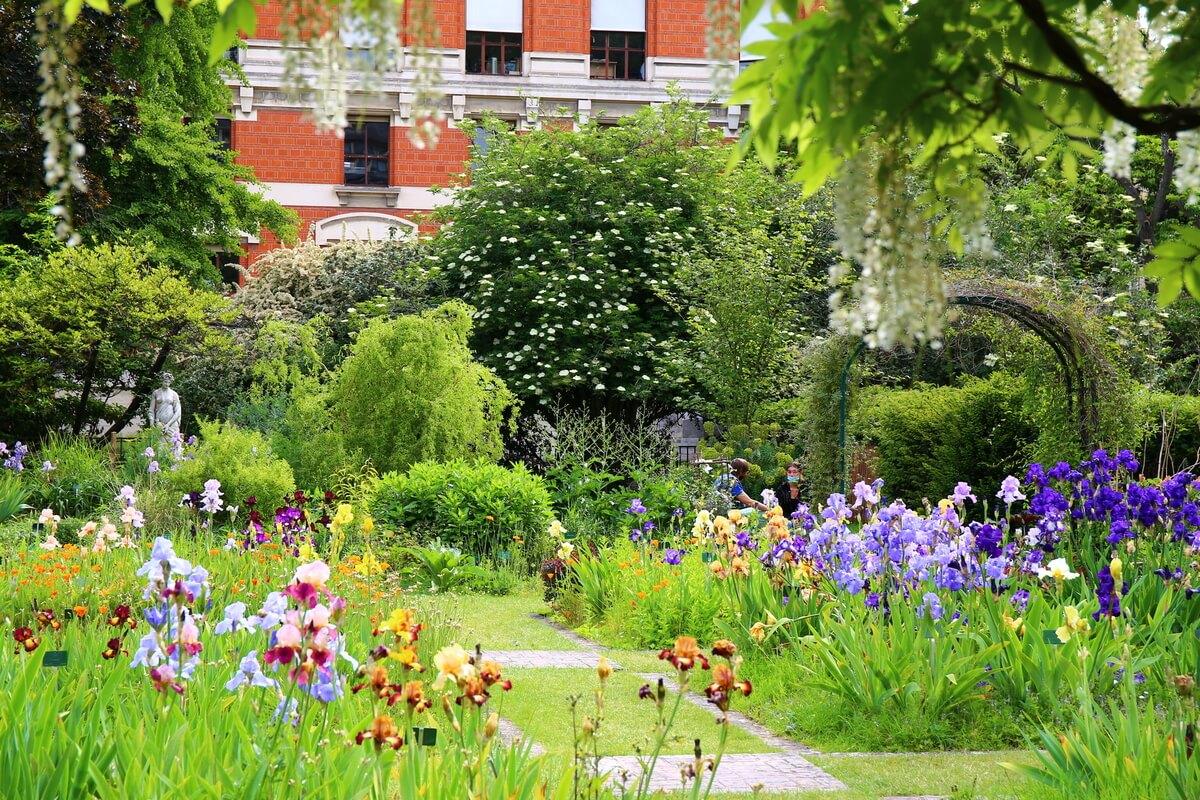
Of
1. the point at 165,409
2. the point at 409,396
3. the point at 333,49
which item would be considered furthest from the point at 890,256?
the point at 165,409

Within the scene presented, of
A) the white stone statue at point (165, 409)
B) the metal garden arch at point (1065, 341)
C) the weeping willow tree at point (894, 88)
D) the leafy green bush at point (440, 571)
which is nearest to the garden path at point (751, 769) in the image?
the weeping willow tree at point (894, 88)

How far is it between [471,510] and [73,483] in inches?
213

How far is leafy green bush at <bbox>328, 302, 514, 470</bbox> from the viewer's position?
529 inches

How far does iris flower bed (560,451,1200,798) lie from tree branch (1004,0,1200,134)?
2529 mm

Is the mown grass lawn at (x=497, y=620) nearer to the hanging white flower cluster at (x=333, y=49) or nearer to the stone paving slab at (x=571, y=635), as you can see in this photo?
the stone paving slab at (x=571, y=635)

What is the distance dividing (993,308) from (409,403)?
6288 mm

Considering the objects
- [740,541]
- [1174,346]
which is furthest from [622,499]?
[1174,346]

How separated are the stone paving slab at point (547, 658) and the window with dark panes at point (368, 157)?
2094 centimetres

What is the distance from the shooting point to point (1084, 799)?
380cm

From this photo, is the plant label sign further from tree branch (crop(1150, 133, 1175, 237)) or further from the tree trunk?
tree branch (crop(1150, 133, 1175, 237))

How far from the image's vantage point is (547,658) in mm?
7320

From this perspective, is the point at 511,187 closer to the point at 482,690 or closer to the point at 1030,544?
the point at 1030,544

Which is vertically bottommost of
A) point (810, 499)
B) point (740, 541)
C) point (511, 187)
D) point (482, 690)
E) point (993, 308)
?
point (810, 499)

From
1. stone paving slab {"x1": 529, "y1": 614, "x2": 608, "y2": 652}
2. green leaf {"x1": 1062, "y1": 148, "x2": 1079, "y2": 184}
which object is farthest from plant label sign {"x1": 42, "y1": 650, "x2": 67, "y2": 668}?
stone paving slab {"x1": 529, "y1": 614, "x2": 608, "y2": 652}
